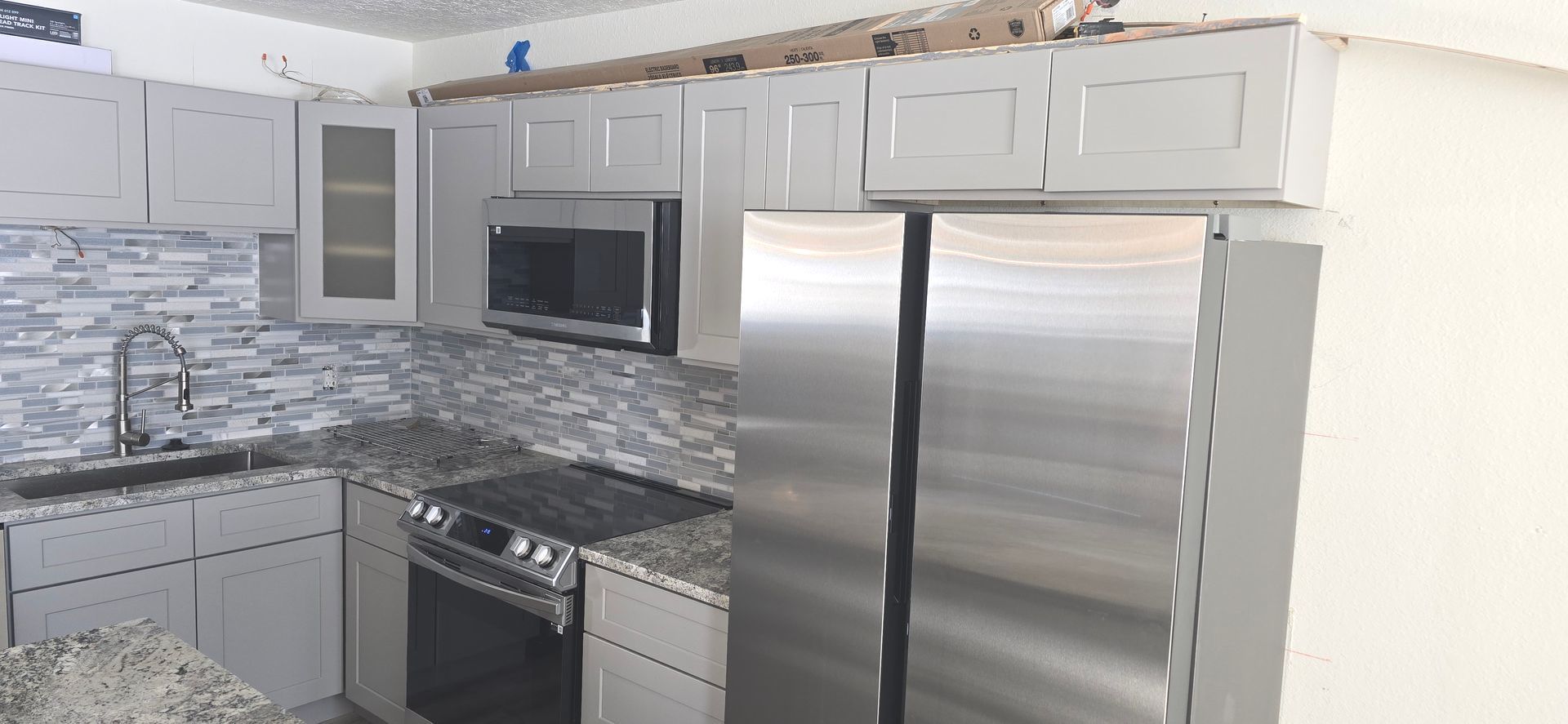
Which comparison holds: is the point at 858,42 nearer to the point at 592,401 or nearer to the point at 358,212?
the point at 592,401

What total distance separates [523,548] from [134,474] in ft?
5.74

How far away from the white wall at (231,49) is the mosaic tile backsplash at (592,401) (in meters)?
1.06

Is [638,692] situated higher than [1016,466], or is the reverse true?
[1016,466]

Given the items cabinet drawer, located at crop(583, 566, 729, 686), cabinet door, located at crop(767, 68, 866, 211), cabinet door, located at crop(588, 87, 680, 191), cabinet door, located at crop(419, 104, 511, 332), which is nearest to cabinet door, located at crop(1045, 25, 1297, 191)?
cabinet door, located at crop(767, 68, 866, 211)

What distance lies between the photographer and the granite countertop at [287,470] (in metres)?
3.00

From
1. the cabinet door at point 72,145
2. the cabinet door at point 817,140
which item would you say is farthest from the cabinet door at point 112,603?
the cabinet door at point 817,140

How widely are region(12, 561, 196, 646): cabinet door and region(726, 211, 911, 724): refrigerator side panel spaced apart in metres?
1.85

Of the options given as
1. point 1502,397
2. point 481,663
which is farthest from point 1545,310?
point 481,663

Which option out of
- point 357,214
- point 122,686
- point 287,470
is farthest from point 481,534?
point 357,214

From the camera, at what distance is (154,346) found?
364cm

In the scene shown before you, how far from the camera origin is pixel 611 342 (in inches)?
116

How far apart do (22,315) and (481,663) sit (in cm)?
196

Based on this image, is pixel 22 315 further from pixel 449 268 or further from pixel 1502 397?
pixel 1502 397

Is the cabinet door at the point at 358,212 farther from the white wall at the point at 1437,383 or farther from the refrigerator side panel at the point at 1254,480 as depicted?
the refrigerator side panel at the point at 1254,480
